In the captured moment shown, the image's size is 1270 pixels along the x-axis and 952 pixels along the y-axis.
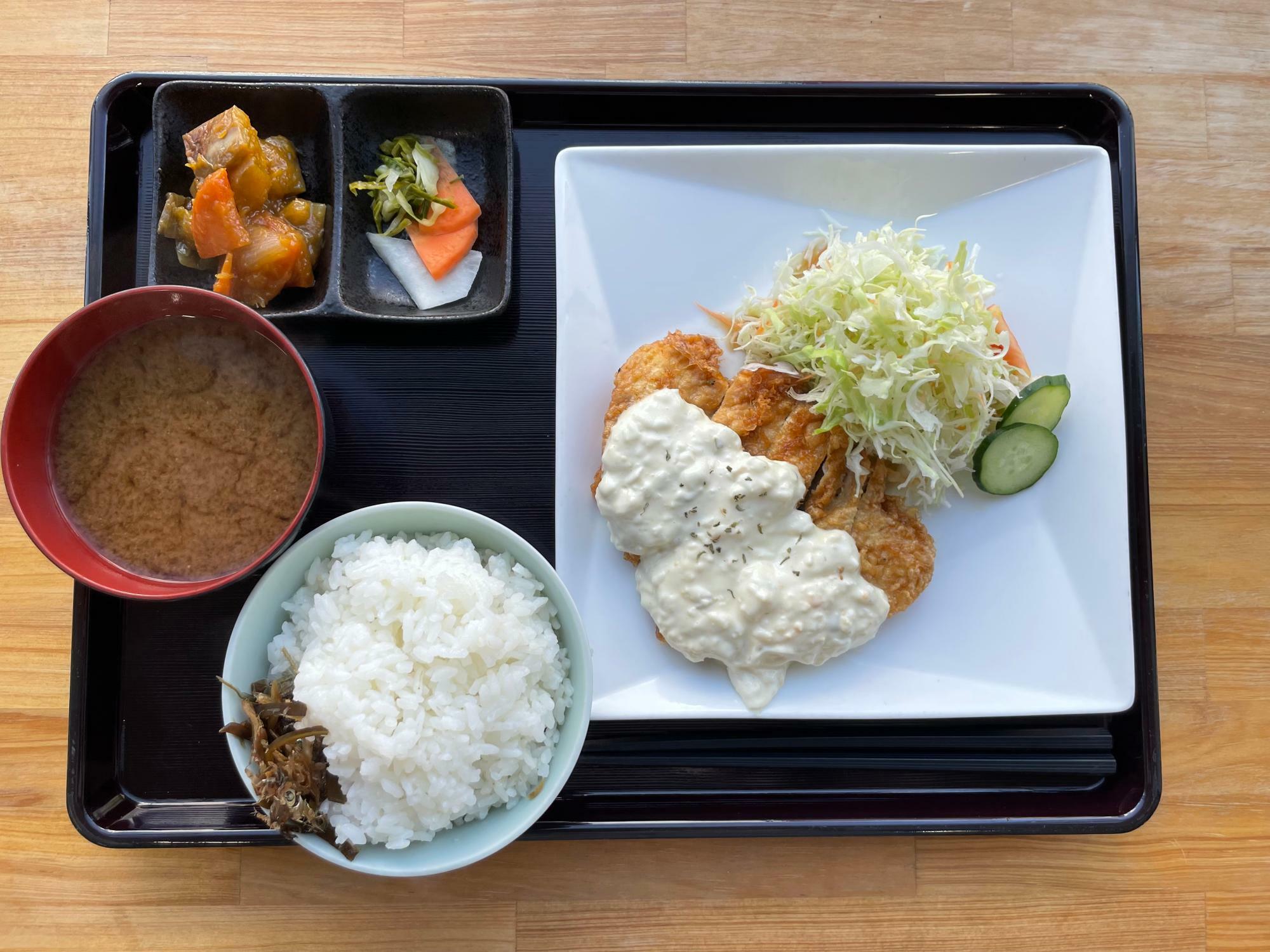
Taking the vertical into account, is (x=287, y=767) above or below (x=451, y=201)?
below

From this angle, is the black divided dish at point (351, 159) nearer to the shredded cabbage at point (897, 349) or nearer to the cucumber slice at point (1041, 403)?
the shredded cabbage at point (897, 349)

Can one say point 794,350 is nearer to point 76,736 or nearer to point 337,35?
point 337,35

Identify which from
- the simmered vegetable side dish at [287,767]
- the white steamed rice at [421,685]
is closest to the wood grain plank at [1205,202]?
the white steamed rice at [421,685]

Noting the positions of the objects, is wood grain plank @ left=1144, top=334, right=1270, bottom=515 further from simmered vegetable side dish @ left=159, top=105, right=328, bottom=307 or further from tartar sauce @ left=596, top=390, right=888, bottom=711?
simmered vegetable side dish @ left=159, top=105, right=328, bottom=307

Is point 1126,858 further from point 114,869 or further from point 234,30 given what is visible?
point 234,30

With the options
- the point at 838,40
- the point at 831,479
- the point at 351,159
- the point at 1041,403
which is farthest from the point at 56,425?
the point at 1041,403

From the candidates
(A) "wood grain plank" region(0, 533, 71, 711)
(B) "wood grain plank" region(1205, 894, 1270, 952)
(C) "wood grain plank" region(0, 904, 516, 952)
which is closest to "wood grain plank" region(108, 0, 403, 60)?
(A) "wood grain plank" region(0, 533, 71, 711)

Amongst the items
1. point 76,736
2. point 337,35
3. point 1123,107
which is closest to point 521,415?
point 337,35

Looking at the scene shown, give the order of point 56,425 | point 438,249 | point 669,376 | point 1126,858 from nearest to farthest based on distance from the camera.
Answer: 1. point 56,425
2. point 669,376
3. point 438,249
4. point 1126,858
